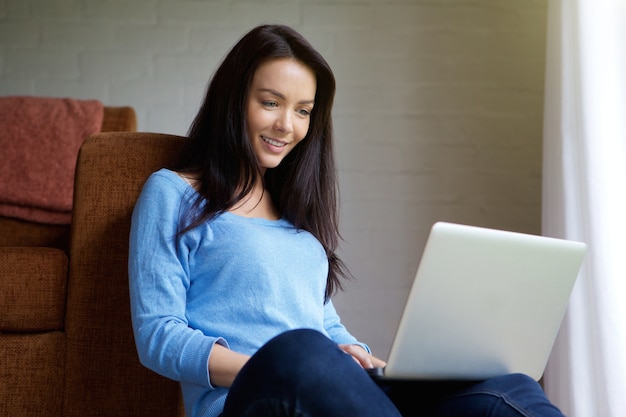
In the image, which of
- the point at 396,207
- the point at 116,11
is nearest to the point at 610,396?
the point at 396,207

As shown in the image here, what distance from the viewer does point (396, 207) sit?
2447 millimetres

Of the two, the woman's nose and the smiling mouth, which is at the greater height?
the woman's nose

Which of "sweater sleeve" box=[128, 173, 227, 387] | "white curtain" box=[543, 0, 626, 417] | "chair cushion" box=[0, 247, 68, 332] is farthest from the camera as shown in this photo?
"white curtain" box=[543, 0, 626, 417]

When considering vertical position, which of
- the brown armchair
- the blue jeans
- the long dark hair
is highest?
the long dark hair

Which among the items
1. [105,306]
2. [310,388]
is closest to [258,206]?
[105,306]

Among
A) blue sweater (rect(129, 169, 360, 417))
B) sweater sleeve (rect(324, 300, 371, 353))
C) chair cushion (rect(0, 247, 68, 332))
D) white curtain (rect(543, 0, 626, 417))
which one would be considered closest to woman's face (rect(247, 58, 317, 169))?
blue sweater (rect(129, 169, 360, 417))

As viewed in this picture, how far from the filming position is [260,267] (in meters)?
1.22

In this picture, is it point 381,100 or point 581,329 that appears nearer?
point 581,329

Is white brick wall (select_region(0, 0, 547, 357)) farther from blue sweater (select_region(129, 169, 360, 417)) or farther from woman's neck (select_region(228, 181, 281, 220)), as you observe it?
blue sweater (select_region(129, 169, 360, 417))

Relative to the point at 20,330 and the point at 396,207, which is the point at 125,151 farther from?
the point at 396,207

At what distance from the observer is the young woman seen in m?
0.88

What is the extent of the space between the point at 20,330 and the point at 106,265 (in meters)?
0.20

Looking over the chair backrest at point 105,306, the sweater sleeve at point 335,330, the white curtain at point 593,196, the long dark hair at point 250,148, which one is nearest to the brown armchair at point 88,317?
the chair backrest at point 105,306

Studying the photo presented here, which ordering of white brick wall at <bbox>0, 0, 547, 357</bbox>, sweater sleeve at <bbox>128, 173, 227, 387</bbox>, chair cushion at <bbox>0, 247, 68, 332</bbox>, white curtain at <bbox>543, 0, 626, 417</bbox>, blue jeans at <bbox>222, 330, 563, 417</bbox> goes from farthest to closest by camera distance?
white brick wall at <bbox>0, 0, 547, 357</bbox>, white curtain at <bbox>543, 0, 626, 417</bbox>, chair cushion at <bbox>0, 247, 68, 332</bbox>, sweater sleeve at <bbox>128, 173, 227, 387</bbox>, blue jeans at <bbox>222, 330, 563, 417</bbox>
